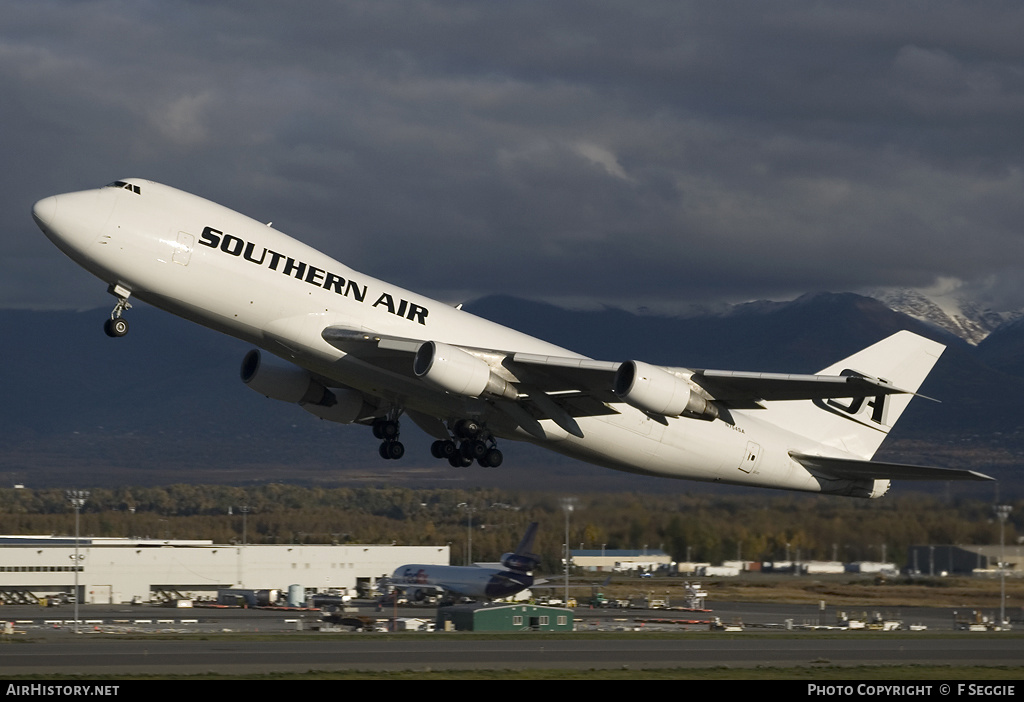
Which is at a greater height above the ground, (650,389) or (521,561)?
(650,389)

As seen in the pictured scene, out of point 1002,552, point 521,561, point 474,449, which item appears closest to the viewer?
point 474,449

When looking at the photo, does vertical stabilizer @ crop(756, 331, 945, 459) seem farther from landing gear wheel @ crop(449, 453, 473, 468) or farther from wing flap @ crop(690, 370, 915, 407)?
landing gear wheel @ crop(449, 453, 473, 468)

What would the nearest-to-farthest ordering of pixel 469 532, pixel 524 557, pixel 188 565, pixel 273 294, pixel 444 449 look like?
pixel 273 294
pixel 444 449
pixel 524 557
pixel 469 532
pixel 188 565

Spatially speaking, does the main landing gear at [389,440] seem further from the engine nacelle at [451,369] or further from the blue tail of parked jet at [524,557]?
the blue tail of parked jet at [524,557]

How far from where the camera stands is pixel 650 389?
32.0 metres

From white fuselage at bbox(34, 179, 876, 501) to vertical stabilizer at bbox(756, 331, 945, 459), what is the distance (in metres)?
6.02

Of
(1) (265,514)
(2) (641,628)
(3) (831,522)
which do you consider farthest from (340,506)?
(3) (831,522)

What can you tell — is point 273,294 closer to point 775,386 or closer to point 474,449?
point 474,449

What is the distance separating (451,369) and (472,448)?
487cm

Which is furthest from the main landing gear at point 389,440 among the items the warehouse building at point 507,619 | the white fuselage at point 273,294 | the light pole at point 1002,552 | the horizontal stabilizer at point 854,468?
the light pole at point 1002,552

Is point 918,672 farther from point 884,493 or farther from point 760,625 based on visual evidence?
point 760,625

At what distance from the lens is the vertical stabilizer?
1609 inches

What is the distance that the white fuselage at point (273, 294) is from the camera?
30438 millimetres

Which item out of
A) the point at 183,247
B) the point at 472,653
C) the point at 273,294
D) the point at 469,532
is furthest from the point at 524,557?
the point at 183,247
